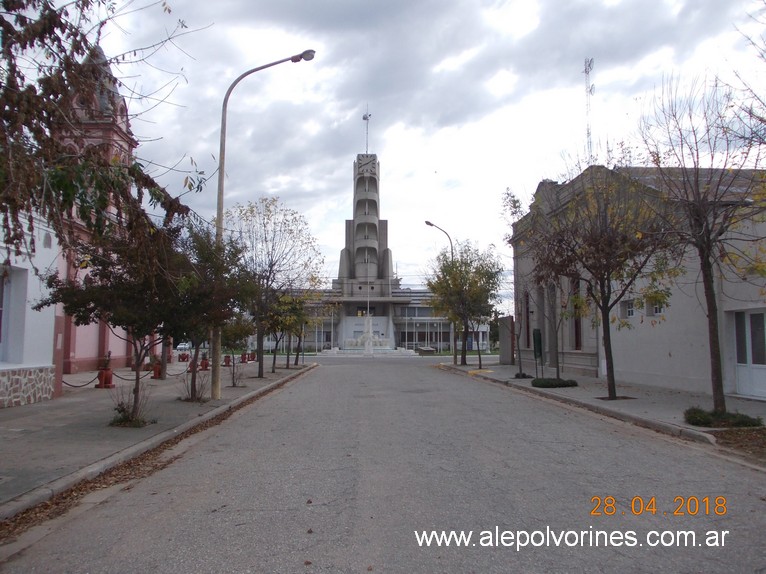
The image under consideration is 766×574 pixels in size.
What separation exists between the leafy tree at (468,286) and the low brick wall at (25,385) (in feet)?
76.4

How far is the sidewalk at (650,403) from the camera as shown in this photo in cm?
1207

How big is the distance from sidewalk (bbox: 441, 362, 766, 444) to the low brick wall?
1376cm

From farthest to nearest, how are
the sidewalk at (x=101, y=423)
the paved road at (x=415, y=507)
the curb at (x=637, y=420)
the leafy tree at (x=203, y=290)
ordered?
the leafy tree at (x=203, y=290)
the curb at (x=637, y=420)
the sidewalk at (x=101, y=423)
the paved road at (x=415, y=507)

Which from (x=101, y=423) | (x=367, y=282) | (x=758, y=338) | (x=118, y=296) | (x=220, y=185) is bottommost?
(x=101, y=423)

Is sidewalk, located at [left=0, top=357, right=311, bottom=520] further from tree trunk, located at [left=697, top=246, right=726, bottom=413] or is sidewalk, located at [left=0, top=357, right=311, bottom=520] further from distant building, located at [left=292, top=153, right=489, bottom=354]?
distant building, located at [left=292, top=153, right=489, bottom=354]

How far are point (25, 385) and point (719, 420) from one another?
15191mm

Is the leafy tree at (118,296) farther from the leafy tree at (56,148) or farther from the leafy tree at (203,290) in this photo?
the leafy tree at (56,148)

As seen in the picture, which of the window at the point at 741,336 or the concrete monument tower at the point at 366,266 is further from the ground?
the concrete monument tower at the point at 366,266

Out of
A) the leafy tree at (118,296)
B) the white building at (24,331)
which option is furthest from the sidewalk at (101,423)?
the leafy tree at (118,296)

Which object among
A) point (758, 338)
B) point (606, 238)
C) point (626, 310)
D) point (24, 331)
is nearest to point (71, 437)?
point (24, 331)

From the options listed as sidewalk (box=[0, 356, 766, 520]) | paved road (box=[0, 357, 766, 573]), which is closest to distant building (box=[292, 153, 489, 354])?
sidewalk (box=[0, 356, 766, 520])

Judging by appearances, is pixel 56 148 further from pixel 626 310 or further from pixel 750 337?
pixel 626 310

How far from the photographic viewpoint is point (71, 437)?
35.2 ft

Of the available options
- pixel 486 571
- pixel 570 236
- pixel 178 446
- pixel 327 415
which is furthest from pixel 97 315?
pixel 570 236
